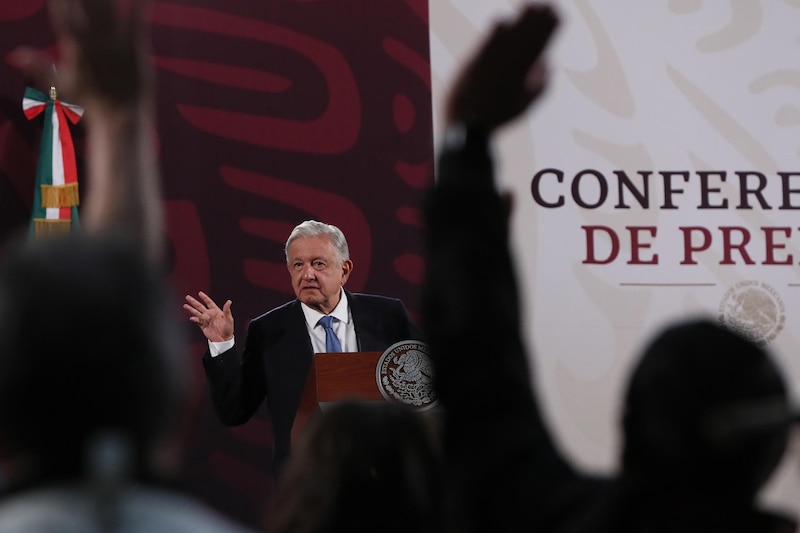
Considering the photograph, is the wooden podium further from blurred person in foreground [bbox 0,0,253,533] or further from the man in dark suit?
blurred person in foreground [bbox 0,0,253,533]

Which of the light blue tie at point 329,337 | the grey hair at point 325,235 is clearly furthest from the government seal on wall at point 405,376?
the grey hair at point 325,235

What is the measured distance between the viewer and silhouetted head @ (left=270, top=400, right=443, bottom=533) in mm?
1433

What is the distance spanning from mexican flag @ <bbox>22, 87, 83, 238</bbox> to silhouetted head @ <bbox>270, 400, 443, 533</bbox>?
4.45 m

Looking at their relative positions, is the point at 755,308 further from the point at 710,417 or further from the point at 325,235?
the point at 710,417

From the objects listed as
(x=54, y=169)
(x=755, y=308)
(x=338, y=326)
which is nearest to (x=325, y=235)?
(x=338, y=326)

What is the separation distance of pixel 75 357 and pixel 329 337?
159 inches

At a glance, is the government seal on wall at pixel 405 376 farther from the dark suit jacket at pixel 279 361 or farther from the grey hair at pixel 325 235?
the grey hair at pixel 325 235

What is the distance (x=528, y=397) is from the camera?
3.81ft

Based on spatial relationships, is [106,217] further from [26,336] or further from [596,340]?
[596,340]

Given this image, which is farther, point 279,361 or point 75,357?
point 279,361

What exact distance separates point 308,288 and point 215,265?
4.31 ft

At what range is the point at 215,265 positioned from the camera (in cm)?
604

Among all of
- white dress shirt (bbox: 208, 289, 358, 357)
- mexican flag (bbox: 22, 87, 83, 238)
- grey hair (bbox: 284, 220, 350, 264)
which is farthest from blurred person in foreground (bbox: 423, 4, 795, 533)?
mexican flag (bbox: 22, 87, 83, 238)

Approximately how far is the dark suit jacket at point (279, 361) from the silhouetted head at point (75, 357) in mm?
3713
